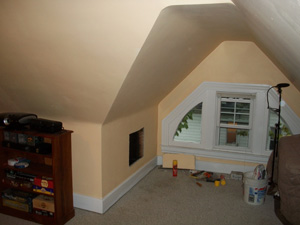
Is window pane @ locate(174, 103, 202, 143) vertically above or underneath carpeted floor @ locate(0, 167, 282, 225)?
above

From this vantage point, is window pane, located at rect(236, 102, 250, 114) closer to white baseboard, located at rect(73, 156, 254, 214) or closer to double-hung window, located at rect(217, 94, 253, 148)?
double-hung window, located at rect(217, 94, 253, 148)

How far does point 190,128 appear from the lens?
5.16 meters

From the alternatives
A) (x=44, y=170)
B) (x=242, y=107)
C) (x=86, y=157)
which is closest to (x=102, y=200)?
(x=86, y=157)

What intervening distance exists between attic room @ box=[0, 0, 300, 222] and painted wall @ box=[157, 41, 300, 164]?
0.05ft

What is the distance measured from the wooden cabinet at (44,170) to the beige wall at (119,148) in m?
0.44

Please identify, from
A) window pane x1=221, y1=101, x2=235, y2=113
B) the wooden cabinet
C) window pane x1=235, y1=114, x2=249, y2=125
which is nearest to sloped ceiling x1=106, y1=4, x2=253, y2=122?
the wooden cabinet

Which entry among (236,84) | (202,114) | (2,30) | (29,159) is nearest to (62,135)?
(29,159)

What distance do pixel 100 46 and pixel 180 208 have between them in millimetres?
2431

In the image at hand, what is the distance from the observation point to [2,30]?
2309 mm

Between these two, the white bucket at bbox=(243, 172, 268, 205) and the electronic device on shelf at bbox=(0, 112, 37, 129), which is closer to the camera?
the electronic device on shelf at bbox=(0, 112, 37, 129)

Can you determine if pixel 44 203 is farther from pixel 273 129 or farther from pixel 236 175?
pixel 273 129

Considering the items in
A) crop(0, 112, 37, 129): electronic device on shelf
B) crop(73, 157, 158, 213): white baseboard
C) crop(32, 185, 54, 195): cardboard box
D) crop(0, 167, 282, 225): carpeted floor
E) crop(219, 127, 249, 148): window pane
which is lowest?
crop(0, 167, 282, 225): carpeted floor

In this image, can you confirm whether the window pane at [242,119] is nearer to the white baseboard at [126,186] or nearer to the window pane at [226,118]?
the window pane at [226,118]

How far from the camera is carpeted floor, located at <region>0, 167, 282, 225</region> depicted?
11.1 feet
